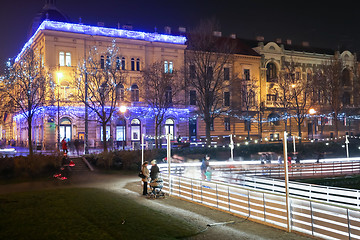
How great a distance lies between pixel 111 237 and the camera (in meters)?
10.6

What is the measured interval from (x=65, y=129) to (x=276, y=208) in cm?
3563

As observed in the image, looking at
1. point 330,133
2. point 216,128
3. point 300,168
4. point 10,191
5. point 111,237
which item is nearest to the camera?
point 111,237

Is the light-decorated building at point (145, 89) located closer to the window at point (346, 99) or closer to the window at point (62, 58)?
the window at point (62, 58)

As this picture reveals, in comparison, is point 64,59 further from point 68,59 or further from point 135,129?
point 135,129

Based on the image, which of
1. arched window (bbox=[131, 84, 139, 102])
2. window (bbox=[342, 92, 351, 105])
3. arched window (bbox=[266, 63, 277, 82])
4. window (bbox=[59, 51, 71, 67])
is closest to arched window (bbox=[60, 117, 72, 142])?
window (bbox=[59, 51, 71, 67])

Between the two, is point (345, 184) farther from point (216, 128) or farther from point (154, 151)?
point (216, 128)

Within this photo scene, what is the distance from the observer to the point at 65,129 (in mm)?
43375

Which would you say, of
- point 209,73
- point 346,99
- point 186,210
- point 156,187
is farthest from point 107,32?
point 346,99

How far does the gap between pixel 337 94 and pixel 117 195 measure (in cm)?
3825

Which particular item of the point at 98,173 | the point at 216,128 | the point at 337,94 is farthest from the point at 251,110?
the point at 98,173

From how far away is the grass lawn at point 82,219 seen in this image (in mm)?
10875

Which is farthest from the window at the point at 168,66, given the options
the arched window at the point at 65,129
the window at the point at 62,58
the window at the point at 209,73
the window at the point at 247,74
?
the arched window at the point at 65,129

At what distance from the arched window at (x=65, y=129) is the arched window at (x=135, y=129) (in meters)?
8.03

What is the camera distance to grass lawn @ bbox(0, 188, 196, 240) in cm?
1088
